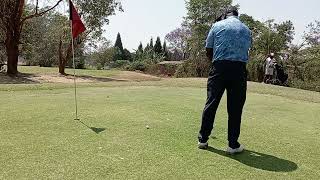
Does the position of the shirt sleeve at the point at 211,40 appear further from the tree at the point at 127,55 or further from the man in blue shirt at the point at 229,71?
the tree at the point at 127,55

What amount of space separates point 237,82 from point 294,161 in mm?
1182

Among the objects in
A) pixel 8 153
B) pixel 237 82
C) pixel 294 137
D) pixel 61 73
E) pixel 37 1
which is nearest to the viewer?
pixel 8 153

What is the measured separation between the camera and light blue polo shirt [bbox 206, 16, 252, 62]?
568 centimetres

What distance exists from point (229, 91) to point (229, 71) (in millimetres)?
292

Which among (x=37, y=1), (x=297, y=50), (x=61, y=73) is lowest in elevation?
Answer: (x=61, y=73)

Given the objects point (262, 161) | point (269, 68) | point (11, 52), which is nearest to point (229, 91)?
point (262, 161)

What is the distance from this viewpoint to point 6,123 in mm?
7094

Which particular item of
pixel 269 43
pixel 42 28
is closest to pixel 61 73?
pixel 269 43

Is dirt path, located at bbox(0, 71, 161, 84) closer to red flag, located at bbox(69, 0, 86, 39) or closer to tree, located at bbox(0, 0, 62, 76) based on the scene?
tree, located at bbox(0, 0, 62, 76)

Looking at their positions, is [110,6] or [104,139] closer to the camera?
[104,139]

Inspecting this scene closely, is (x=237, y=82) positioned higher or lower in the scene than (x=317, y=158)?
higher

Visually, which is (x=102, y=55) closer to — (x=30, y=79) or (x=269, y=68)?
(x=30, y=79)

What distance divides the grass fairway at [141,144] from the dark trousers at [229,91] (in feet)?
0.93

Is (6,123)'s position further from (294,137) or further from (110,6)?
(110,6)
